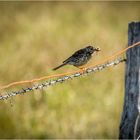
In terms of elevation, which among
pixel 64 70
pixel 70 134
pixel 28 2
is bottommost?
pixel 70 134

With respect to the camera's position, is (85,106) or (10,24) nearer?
(85,106)

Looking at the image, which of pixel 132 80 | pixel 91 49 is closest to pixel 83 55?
pixel 91 49

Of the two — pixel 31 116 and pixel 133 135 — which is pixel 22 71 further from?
pixel 133 135

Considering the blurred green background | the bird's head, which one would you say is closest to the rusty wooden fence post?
the bird's head

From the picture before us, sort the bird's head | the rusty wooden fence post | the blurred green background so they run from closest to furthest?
the rusty wooden fence post
the bird's head
the blurred green background

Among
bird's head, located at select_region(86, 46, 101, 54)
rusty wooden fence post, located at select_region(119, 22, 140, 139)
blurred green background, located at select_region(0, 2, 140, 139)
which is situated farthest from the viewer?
blurred green background, located at select_region(0, 2, 140, 139)

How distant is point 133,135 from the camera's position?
305 inches

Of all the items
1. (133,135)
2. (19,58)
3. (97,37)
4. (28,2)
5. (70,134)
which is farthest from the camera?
(28,2)

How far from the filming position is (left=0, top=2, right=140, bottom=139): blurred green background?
10.5 m

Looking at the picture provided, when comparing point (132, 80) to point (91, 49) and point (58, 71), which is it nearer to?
point (91, 49)

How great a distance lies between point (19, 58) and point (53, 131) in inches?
112

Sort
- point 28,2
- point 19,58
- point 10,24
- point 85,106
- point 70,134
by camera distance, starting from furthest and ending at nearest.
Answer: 1. point 28,2
2. point 10,24
3. point 19,58
4. point 85,106
5. point 70,134

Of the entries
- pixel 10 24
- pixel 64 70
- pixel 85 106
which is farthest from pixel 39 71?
pixel 10 24

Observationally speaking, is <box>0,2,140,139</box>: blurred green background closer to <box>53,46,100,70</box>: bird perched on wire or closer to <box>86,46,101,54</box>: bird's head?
<box>53,46,100,70</box>: bird perched on wire
